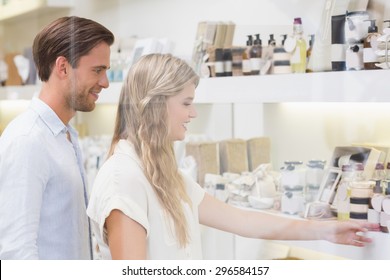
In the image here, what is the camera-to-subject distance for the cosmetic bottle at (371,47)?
1561mm

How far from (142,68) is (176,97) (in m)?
0.10

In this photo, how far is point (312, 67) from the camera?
5.39 feet

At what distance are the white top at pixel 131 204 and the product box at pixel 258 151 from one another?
8.7 inches

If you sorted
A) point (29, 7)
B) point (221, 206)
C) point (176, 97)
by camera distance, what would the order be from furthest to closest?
point (29, 7) < point (221, 206) < point (176, 97)

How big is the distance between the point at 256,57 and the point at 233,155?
25cm

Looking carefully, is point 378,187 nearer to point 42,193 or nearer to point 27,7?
point 42,193

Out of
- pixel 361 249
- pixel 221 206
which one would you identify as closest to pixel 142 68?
pixel 221 206

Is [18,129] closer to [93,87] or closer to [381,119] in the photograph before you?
[93,87]

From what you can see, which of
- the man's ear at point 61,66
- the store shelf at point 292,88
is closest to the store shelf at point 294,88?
the store shelf at point 292,88

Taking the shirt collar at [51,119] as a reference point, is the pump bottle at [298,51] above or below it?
above

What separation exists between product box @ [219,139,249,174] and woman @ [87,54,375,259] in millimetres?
135

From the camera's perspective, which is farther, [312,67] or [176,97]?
[312,67]

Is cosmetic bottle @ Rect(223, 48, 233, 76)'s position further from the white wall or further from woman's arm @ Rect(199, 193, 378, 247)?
woman's arm @ Rect(199, 193, 378, 247)

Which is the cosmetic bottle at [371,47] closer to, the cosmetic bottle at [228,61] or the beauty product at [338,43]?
the beauty product at [338,43]
